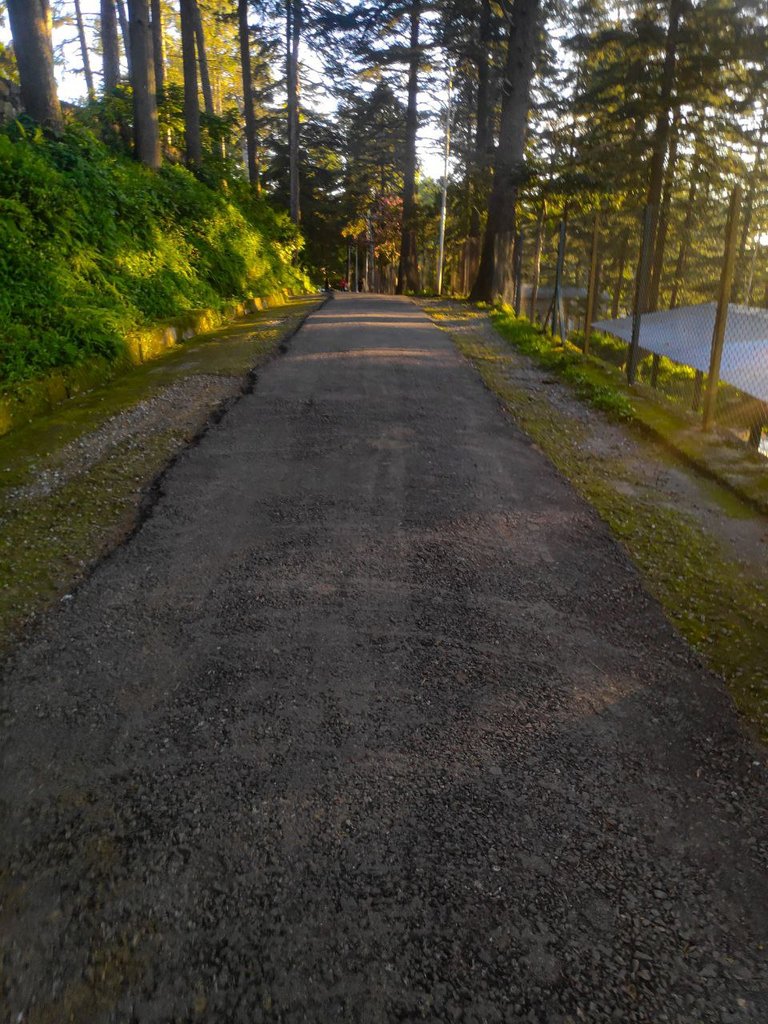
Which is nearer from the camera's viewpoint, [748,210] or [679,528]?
[679,528]

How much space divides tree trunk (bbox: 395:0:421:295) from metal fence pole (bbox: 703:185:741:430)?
2720 cm

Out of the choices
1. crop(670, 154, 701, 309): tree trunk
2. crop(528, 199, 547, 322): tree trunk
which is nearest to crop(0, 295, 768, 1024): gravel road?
crop(528, 199, 547, 322): tree trunk

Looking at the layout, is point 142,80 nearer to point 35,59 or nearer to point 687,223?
point 35,59

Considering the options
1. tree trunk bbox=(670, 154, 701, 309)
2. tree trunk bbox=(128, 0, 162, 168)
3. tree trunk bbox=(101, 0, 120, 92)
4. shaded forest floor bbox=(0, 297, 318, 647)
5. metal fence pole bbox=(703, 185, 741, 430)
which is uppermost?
tree trunk bbox=(101, 0, 120, 92)

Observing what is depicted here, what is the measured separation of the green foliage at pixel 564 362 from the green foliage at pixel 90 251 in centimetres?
562

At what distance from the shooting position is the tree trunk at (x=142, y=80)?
14375 mm

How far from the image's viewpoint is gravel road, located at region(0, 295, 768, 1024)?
5.82 feet

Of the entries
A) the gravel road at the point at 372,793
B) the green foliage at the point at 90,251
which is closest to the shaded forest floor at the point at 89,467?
the gravel road at the point at 372,793

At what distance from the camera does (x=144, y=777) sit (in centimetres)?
239

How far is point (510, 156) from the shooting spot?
19.2 m

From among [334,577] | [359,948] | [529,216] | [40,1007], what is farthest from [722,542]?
[529,216]

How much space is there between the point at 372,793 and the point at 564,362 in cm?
873

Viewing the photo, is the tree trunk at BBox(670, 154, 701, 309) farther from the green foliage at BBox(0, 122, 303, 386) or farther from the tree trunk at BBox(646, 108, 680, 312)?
the green foliage at BBox(0, 122, 303, 386)

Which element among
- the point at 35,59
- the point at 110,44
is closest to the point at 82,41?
the point at 110,44
